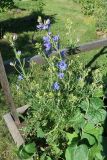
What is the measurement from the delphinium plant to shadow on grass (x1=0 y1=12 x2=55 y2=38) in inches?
221

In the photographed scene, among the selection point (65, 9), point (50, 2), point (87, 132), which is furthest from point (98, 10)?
point (87, 132)

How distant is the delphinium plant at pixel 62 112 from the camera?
11.9 feet

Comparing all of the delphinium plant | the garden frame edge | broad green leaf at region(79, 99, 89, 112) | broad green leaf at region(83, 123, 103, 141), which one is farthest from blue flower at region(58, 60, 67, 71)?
the garden frame edge

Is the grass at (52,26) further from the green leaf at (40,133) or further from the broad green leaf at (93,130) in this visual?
the broad green leaf at (93,130)

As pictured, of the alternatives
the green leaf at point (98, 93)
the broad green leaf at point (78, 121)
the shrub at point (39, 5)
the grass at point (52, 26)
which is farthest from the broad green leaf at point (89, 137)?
the shrub at point (39, 5)

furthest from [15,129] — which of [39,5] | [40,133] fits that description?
[39,5]

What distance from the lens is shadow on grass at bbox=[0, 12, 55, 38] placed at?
9.71 meters

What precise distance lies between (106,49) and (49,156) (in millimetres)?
4588

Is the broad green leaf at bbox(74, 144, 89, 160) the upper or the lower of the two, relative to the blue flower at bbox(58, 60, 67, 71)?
lower

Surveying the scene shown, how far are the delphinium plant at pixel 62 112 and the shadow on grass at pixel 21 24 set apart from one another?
5622 mm

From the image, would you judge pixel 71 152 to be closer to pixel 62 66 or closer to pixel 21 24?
pixel 62 66

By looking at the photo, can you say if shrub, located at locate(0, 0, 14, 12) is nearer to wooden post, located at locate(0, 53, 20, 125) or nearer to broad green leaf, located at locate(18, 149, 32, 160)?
wooden post, located at locate(0, 53, 20, 125)

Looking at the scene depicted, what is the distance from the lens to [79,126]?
12.4ft

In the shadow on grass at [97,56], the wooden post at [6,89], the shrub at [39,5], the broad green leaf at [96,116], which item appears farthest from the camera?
the shrub at [39,5]
